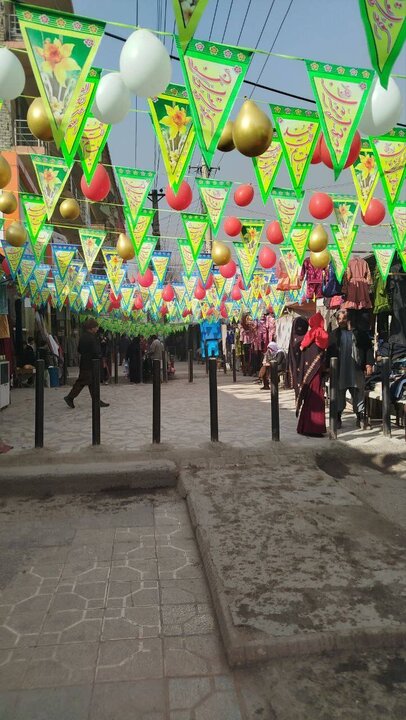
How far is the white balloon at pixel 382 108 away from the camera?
4.48 m

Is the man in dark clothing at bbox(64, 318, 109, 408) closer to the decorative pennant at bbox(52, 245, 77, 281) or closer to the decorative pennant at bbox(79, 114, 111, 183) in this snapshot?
the decorative pennant at bbox(52, 245, 77, 281)

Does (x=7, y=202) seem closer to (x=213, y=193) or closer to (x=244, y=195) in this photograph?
(x=213, y=193)

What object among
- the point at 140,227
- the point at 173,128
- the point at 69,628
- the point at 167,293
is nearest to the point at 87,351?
the point at 140,227

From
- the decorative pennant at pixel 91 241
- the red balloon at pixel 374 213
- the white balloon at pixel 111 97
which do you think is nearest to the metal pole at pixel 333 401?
the red balloon at pixel 374 213

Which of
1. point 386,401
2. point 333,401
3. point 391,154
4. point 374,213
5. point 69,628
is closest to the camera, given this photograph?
point 69,628

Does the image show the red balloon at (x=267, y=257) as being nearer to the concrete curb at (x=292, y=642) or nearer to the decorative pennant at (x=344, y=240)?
the decorative pennant at (x=344, y=240)

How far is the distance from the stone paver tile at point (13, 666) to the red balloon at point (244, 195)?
270 inches

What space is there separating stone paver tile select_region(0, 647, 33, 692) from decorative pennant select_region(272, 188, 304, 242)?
6.99m

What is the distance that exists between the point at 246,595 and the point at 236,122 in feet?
12.2

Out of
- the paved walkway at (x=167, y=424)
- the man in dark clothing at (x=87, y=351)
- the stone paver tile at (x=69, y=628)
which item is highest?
the man in dark clothing at (x=87, y=351)

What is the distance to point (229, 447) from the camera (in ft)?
20.7

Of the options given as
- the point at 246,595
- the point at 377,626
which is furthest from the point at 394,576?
the point at 246,595

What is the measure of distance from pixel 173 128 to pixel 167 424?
4.87m

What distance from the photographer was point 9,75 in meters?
4.13
